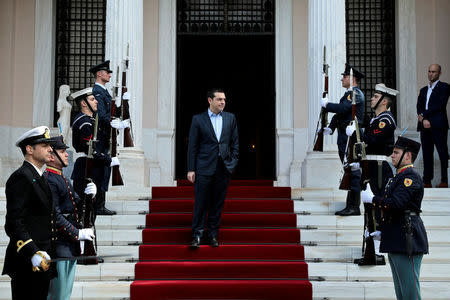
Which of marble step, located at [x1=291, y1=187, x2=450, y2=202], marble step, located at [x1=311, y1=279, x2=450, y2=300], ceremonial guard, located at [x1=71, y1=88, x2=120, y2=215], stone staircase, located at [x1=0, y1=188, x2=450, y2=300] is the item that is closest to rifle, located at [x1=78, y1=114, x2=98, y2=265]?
ceremonial guard, located at [x1=71, y1=88, x2=120, y2=215]

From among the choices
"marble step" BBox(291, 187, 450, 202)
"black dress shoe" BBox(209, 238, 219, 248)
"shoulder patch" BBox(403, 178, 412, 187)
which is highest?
"shoulder patch" BBox(403, 178, 412, 187)

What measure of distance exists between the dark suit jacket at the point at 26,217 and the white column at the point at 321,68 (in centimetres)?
691

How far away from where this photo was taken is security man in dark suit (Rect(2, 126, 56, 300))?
4.84 m

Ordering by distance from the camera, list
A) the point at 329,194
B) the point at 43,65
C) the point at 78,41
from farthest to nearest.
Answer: the point at 78,41 < the point at 43,65 < the point at 329,194

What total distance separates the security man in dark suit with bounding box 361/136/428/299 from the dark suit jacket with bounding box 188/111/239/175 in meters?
2.56

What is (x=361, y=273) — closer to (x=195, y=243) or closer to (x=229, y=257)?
(x=229, y=257)

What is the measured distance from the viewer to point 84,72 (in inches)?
582

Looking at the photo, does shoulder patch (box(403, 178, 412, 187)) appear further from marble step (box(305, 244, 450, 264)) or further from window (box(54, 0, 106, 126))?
window (box(54, 0, 106, 126))

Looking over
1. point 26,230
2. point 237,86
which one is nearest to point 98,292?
point 26,230

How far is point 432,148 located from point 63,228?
7.92 metres

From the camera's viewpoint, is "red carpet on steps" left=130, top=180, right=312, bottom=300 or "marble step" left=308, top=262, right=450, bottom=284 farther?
"marble step" left=308, top=262, right=450, bottom=284

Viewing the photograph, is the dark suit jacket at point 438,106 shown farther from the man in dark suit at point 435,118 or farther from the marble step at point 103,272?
the marble step at point 103,272

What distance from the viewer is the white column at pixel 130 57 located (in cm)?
1155

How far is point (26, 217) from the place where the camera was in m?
5.02
